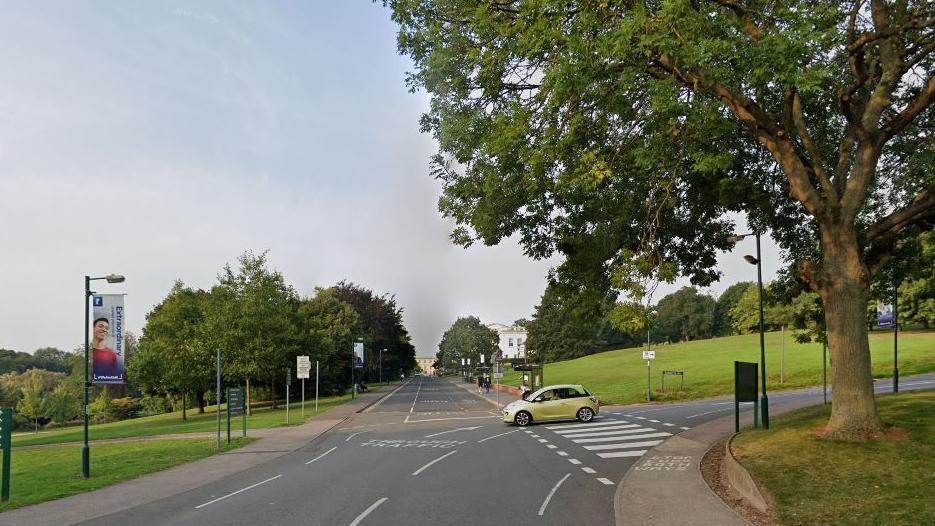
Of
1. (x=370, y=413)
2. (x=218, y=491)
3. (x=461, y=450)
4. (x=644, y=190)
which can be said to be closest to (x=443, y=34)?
(x=644, y=190)

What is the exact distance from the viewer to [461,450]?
18.7m

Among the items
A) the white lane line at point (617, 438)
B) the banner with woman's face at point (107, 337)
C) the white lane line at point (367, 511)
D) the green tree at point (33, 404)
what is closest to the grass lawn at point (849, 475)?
the white lane line at point (367, 511)

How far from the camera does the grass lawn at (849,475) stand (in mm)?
8375

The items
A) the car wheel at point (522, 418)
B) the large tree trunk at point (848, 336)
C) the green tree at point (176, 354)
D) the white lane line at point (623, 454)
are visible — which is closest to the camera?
the large tree trunk at point (848, 336)

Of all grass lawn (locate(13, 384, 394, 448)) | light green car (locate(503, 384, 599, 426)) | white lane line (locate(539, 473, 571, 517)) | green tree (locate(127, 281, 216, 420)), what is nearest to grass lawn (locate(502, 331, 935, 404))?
light green car (locate(503, 384, 599, 426))

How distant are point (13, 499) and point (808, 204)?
58.2 feet

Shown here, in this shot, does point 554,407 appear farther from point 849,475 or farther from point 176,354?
point 176,354

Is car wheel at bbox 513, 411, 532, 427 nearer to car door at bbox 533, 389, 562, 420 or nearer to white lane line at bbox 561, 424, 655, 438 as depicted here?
car door at bbox 533, 389, 562, 420

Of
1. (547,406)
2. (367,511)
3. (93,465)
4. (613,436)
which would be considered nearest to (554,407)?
(547,406)

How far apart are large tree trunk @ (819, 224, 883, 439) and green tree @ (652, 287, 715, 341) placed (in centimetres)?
12702

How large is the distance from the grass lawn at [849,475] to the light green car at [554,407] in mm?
13304

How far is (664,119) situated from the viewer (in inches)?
476

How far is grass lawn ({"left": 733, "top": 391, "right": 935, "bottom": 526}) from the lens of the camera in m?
8.38

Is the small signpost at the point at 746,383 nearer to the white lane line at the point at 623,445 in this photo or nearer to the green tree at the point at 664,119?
the white lane line at the point at 623,445
